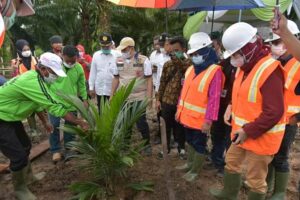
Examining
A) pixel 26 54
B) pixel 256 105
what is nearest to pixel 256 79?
pixel 256 105

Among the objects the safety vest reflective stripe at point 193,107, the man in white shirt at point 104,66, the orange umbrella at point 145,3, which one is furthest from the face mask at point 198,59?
the man in white shirt at point 104,66

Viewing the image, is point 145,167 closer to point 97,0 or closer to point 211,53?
point 211,53

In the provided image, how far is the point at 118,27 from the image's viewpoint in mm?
19688

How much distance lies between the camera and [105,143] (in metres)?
3.38

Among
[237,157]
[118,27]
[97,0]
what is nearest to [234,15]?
[97,0]

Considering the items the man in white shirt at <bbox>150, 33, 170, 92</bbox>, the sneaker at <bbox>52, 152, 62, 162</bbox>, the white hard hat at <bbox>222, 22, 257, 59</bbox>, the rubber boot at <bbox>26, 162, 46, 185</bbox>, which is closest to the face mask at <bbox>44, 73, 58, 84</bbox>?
the rubber boot at <bbox>26, 162, 46, 185</bbox>

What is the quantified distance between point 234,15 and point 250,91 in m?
6.97

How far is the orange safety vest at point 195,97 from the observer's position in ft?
12.2

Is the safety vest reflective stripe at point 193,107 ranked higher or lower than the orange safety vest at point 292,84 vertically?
lower

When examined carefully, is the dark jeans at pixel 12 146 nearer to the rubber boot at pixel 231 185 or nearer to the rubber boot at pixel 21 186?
the rubber boot at pixel 21 186

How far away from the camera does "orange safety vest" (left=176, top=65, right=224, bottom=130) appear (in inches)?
146

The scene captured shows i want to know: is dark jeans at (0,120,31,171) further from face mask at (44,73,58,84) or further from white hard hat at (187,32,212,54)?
white hard hat at (187,32,212,54)

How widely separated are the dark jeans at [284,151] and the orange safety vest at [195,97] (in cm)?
84

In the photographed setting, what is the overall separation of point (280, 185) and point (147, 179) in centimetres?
A: 141
